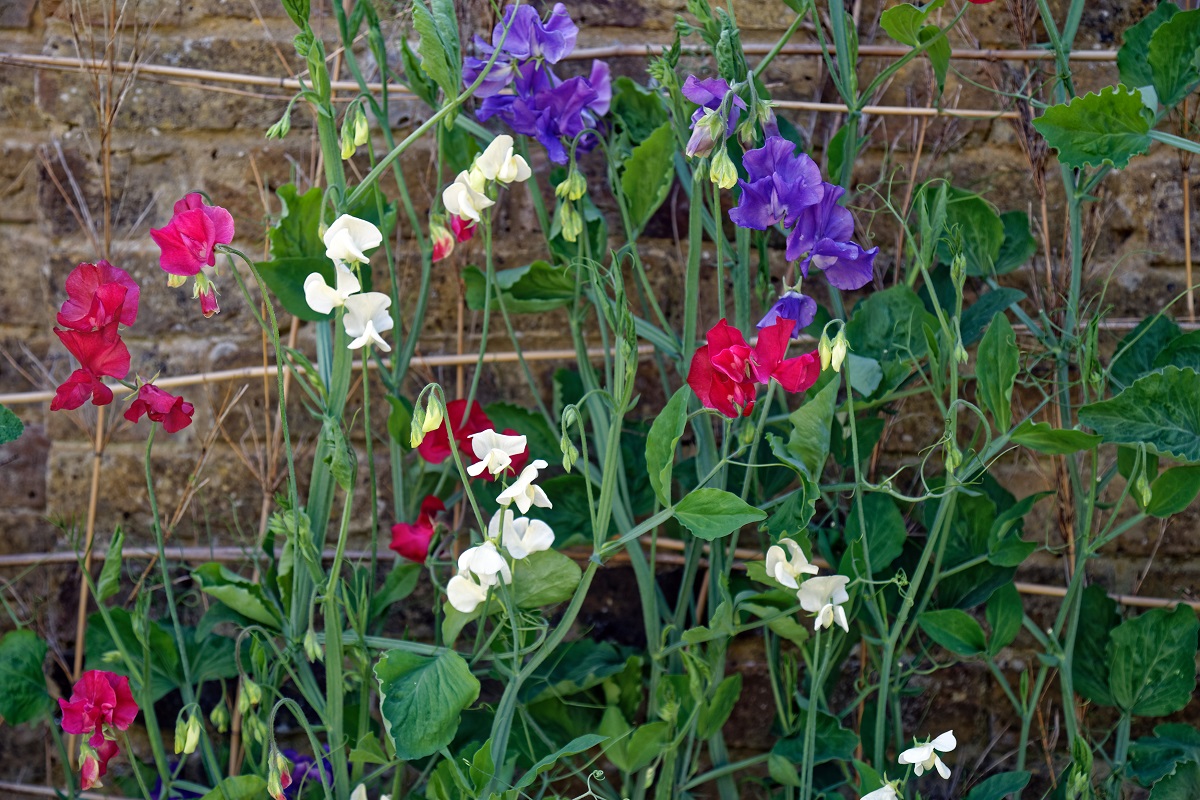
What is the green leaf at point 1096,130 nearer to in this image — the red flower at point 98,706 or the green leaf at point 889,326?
the green leaf at point 889,326

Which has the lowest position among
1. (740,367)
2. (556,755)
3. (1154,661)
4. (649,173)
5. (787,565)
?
(1154,661)

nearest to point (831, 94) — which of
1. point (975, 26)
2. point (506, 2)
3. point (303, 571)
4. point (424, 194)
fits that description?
point (975, 26)

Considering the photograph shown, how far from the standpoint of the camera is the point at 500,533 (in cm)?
99

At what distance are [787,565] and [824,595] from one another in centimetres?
6

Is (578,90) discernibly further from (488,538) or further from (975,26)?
(975,26)

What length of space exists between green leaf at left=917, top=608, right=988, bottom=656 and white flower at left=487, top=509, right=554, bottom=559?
0.52 m

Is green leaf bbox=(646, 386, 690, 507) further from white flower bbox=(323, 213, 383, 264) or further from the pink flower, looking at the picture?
the pink flower

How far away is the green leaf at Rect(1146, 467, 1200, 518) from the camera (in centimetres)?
120

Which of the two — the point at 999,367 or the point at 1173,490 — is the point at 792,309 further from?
the point at 1173,490

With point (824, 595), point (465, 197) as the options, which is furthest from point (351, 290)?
point (824, 595)

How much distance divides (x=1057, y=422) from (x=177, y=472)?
142cm

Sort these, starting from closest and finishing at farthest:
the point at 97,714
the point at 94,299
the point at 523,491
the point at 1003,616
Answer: the point at 523,491 → the point at 94,299 → the point at 97,714 → the point at 1003,616

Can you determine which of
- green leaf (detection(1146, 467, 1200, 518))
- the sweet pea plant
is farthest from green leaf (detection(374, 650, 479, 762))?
green leaf (detection(1146, 467, 1200, 518))

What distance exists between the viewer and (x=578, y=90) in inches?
50.0
